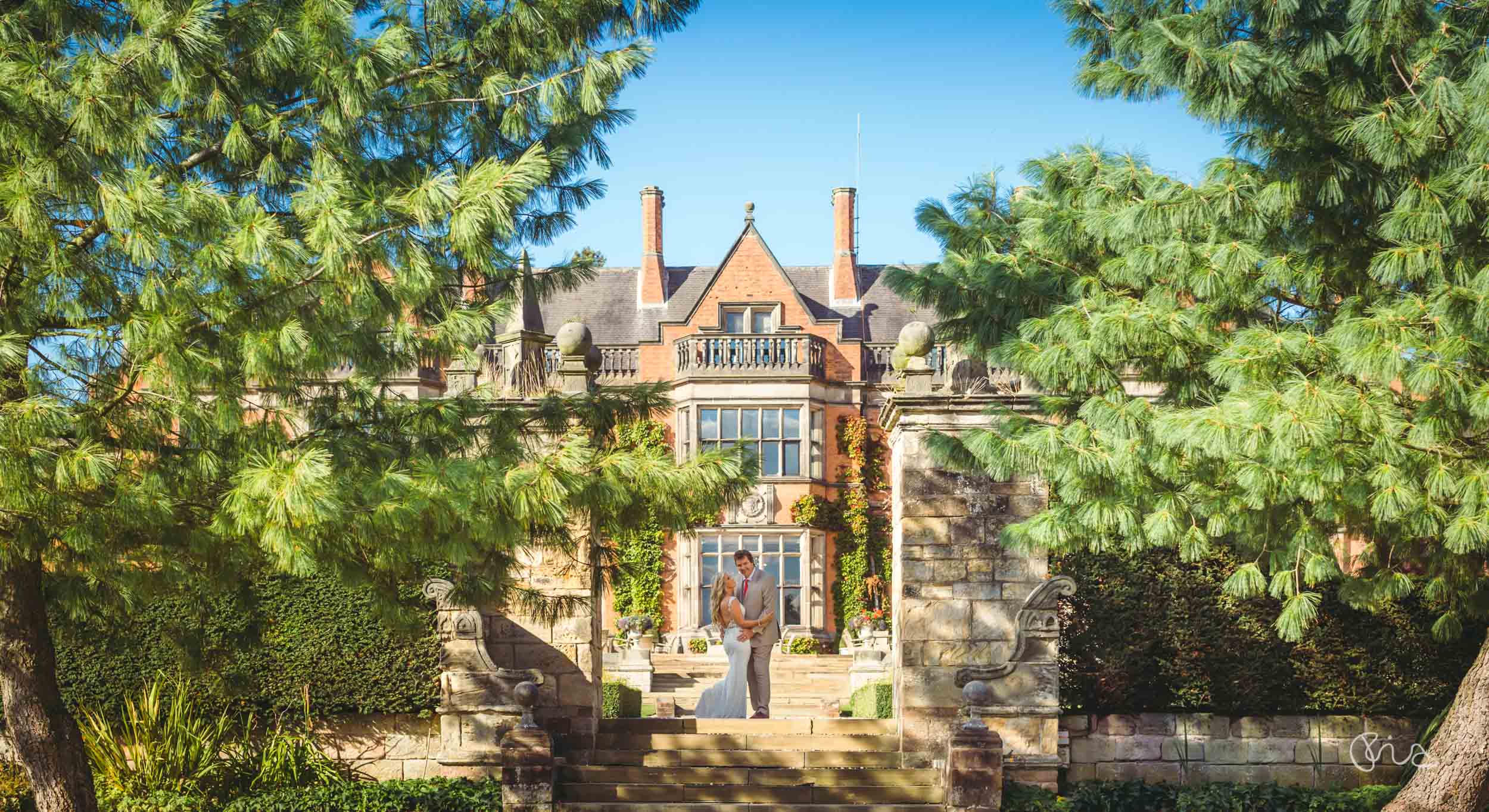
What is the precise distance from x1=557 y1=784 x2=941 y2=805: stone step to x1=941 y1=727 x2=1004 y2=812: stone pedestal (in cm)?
41

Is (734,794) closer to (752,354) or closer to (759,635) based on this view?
(759,635)

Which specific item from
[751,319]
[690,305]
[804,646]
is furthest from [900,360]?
[690,305]

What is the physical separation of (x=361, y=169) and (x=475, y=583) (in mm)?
2416

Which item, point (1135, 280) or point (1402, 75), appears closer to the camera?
point (1402, 75)

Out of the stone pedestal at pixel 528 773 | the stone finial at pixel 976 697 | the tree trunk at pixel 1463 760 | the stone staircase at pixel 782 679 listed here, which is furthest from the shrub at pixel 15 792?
the tree trunk at pixel 1463 760

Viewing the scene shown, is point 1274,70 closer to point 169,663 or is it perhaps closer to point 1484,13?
point 1484,13

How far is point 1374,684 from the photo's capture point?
33.2ft

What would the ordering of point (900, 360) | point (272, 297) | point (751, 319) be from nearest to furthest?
point (272, 297), point (900, 360), point (751, 319)

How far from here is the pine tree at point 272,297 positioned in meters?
5.68

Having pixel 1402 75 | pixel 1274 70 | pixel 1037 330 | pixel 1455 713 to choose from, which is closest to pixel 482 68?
pixel 1037 330

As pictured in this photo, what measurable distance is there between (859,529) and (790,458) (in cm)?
193

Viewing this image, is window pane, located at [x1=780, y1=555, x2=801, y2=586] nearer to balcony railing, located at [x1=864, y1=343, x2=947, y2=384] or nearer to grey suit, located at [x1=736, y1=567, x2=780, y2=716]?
balcony railing, located at [x1=864, y1=343, x2=947, y2=384]

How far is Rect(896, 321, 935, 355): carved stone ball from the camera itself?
36.5ft

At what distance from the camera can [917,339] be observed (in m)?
11.2
